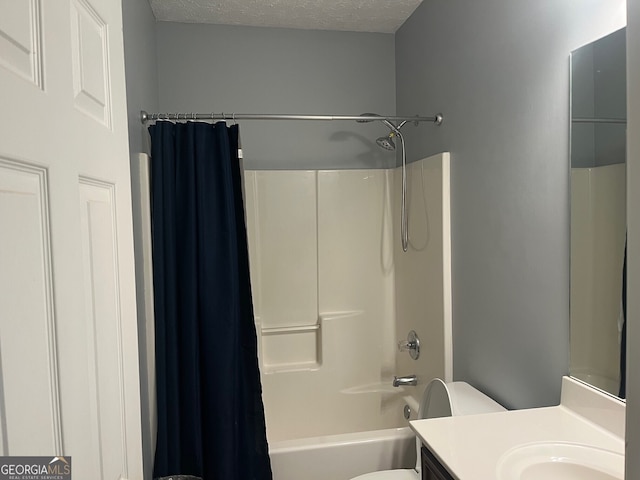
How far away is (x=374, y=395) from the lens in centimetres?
274

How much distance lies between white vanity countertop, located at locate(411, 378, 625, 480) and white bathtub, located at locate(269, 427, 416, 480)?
2.60ft

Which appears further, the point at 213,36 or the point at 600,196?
the point at 213,36

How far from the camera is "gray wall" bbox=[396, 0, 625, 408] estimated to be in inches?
54.3

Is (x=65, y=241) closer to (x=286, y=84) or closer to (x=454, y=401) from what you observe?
(x=454, y=401)

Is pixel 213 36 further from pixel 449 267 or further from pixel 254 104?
pixel 449 267

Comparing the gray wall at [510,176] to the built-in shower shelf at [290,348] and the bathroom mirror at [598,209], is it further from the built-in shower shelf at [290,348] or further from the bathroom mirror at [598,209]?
the built-in shower shelf at [290,348]

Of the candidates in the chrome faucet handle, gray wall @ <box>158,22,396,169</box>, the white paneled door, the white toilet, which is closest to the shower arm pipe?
gray wall @ <box>158,22,396,169</box>

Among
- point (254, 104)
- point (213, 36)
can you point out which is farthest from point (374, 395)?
point (213, 36)

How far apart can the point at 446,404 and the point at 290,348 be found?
1.20 metres

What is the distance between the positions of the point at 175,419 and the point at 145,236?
2.62ft

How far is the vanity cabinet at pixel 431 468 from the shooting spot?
3.68ft

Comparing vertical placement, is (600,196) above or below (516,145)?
below

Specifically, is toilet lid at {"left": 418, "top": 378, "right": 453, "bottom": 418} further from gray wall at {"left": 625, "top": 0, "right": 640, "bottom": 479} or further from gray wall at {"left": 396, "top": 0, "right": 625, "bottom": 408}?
gray wall at {"left": 625, "top": 0, "right": 640, "bottom": 479}

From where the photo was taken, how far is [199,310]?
1.98 meters
